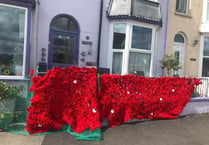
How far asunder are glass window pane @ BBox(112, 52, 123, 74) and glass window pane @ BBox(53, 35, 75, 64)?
1.62m

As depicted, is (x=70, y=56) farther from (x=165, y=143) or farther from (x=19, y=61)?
(x=165, y=143)

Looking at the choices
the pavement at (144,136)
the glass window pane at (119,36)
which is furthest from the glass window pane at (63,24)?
the pavement at (144,136)

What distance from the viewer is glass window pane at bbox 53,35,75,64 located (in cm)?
779

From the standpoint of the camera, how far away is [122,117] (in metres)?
5.88

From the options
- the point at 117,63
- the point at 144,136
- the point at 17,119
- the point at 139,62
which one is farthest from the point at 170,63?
the point at 17,119

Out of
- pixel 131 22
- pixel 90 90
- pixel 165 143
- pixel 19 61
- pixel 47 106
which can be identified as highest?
pixel 131 22

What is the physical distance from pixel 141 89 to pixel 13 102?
10.6 ft

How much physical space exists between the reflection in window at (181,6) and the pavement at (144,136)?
241 inches

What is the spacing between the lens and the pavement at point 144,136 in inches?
184

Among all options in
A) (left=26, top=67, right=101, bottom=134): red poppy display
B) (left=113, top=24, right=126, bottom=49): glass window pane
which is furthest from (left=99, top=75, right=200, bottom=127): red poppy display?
(left=113, top=24, right=126, bottom=49): glass window pane

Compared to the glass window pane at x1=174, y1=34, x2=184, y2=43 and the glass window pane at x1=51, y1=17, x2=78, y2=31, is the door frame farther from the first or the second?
the glass window pane at x1=51, y1=17, x2=78, y2=31

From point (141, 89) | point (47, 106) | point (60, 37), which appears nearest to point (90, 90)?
point (47, 106)

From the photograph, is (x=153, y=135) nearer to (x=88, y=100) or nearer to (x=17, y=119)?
(x=88, y=100)

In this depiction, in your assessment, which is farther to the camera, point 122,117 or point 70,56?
point 70,56
